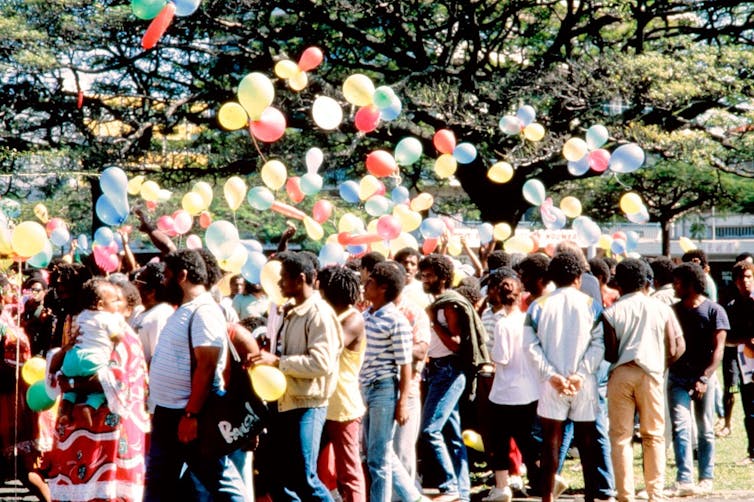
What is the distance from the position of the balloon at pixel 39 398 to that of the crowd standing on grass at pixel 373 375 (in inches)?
3.5

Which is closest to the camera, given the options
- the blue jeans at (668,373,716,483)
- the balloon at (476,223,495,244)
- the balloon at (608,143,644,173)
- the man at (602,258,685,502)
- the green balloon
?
the man at (602,258,685,502)

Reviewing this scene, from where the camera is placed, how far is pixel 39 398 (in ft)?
18.5

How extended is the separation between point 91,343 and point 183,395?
0.67 meters

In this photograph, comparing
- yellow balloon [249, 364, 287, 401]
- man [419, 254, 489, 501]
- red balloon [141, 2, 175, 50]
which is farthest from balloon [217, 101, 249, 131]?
yellow balloon [249, 364, 287, 401]

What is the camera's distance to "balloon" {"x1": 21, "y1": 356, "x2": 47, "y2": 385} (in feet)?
20.1

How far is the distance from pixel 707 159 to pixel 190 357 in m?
11.3

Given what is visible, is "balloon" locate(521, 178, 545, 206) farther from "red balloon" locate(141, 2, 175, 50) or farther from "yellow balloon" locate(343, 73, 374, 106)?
"red balloon" locate(141, 2, 175, 50)

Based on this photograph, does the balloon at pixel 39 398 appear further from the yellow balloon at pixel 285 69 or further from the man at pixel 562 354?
the yellow balloon at pixel 285 69

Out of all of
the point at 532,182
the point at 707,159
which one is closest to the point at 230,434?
the point at 532,182

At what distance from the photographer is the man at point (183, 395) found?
15.5 feet

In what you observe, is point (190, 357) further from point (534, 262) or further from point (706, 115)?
point (706, 115)

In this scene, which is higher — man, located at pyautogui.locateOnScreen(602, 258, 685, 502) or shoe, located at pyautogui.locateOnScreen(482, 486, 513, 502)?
man, located at pyautogui.locateOnScreen(602, 258, 685, 502)

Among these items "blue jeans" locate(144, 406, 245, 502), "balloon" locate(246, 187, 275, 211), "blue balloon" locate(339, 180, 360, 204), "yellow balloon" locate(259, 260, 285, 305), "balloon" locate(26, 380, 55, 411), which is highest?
"blue balloon" locate(339, 180, 360, 204)

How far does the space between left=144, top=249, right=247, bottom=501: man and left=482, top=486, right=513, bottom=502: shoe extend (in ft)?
7.68
